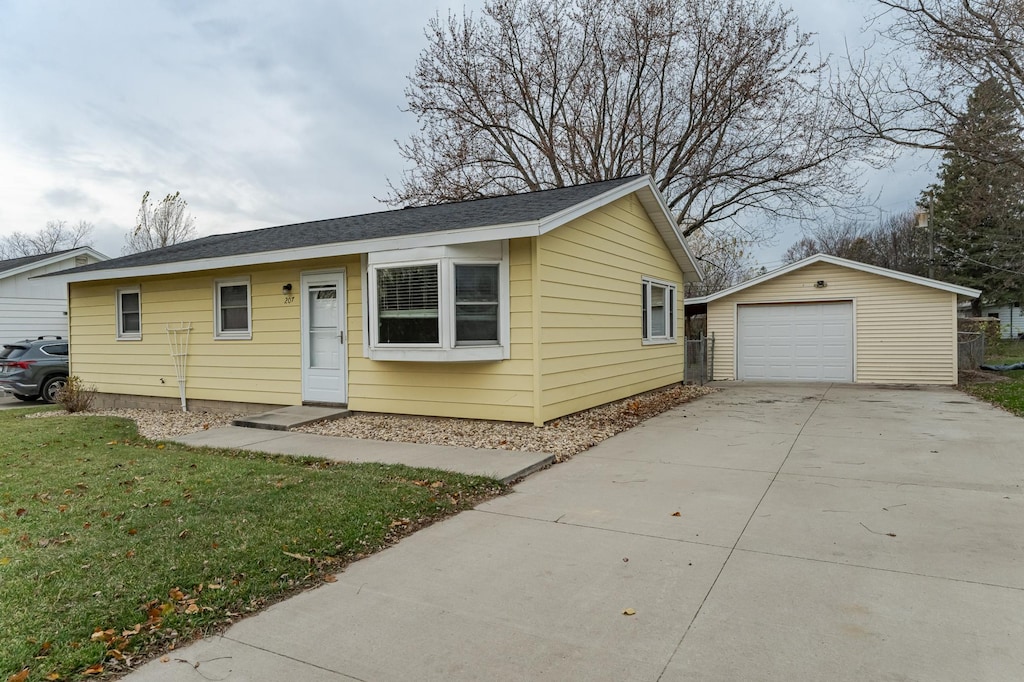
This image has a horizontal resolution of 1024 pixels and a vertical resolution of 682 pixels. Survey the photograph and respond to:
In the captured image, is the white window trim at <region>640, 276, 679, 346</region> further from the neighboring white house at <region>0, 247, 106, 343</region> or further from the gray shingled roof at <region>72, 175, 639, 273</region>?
the neighboring white house at <region>0, 247, 106, 343</region>

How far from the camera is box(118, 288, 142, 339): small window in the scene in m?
11.0

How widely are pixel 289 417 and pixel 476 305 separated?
3337 millimetres

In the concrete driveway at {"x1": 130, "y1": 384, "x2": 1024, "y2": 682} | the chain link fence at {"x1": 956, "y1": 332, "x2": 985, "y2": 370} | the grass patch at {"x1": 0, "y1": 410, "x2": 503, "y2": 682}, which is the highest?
the chain link fence at {"x1": 956, "y1": 332, "x2": 985, "y2": 370}

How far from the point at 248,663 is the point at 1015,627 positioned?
3400mm

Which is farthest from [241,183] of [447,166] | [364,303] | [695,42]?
[695,42]

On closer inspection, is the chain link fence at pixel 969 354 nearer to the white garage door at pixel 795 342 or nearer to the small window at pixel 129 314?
the white garage door at pixel 795 342

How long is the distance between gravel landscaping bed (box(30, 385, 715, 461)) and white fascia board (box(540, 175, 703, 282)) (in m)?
2.48

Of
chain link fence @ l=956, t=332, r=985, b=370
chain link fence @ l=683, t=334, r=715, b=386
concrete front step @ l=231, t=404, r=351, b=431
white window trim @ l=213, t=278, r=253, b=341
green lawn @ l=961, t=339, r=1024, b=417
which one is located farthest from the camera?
chain link fence @ l=956, t=332, r=985, b=370

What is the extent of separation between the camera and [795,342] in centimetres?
1522

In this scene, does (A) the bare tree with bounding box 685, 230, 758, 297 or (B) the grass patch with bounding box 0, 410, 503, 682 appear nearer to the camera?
(B) the grass patch with bounding box 0, 410, 503, 682

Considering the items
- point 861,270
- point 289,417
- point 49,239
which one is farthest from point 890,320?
point 49,239

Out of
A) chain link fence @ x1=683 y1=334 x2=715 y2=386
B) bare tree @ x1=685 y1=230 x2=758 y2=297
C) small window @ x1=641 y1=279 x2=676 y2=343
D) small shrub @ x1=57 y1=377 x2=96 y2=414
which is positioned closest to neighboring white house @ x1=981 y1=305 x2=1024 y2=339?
bare tree @ x1=685 y1=230 x2=758 y2=297

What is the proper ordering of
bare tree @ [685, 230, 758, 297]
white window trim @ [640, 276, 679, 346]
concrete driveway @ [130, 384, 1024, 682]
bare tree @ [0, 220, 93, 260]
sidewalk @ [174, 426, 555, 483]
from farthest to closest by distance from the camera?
bare tree @ [0, 220, 93, 260], bare tree @ [685, 230, 758, 297], white window trim @ [640, 276, 679, 346], sidewalk @ [174, 426, 555, 483], concrete driveway @ [130, 384, 1024, 682]

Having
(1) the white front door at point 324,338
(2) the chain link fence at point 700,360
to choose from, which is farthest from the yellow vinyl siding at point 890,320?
(1) the white front door at point 324,338
